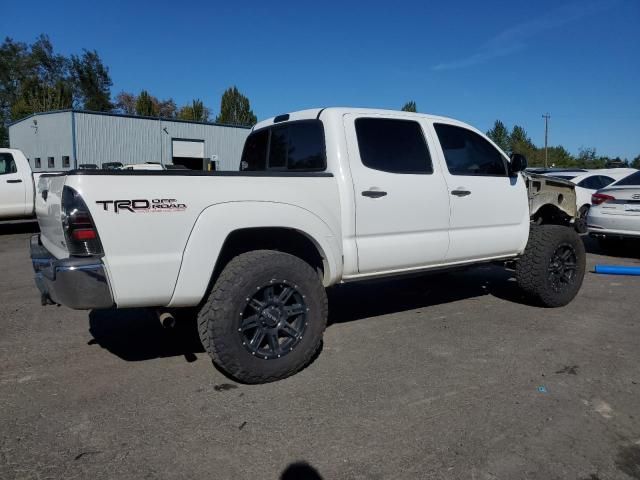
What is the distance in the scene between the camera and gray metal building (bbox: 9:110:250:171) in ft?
90.2

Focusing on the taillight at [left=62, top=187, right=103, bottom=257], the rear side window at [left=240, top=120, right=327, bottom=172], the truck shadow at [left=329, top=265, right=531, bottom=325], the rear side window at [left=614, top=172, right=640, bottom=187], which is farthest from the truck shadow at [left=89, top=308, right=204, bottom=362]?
the rear side window at [left=614, top=172, right=640, bottom=187]

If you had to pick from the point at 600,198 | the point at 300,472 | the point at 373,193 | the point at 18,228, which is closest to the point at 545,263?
the point at 373,193

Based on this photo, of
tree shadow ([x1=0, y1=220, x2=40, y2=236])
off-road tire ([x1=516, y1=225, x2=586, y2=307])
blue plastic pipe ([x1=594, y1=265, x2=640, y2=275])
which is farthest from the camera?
tree shadow ([x1=0, y1=220, x2=40, y2=236])

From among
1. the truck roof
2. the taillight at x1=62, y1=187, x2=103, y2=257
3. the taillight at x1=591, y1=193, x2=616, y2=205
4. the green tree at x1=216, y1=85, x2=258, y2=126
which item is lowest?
the taillight at x1=62, y1=187, x2=103, y2=257

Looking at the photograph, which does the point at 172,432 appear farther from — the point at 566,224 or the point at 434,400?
the point at 566,224

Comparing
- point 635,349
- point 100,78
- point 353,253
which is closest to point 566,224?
point 635,349

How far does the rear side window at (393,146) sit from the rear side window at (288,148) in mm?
353

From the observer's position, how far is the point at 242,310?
11.0 feet

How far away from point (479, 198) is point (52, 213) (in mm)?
3621

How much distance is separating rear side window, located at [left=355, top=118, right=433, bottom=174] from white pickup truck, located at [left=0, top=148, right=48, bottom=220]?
34.4 ft

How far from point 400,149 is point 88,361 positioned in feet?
10.1

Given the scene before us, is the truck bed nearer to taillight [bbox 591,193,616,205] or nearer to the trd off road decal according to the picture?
the trd off road decal

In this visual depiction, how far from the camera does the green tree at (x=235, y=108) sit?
63156mm

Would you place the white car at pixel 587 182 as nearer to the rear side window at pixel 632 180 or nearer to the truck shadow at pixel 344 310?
the rear side window at pixel 632 180
